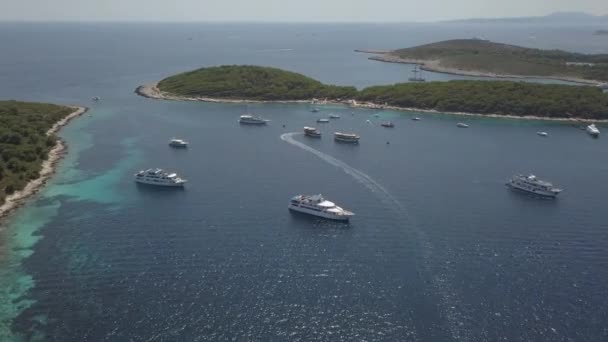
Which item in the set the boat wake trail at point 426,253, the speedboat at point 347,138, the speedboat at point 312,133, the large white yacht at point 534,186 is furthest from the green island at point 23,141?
the large white yacht at point 534,186

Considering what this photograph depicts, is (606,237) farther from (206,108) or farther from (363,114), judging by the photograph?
(206,108)

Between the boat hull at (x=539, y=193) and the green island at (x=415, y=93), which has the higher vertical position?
the green island at (x=415, y=93)

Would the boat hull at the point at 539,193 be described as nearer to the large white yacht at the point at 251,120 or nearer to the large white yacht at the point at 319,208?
the large white yacht at the point at 319,208

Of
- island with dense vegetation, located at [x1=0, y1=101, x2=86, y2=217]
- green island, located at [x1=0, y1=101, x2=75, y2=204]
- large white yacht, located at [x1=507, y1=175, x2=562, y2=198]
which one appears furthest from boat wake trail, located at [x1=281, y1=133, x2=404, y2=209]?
green island, located at [x1=0, y1=101, x2=75, y2=204]

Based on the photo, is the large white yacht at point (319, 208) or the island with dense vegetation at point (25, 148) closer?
the large white yacht at point (319, 208)

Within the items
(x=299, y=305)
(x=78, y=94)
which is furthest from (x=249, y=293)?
(x=78, y=94)

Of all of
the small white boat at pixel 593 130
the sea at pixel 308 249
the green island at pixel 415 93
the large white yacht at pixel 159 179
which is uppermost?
the green island at pixel 415 93

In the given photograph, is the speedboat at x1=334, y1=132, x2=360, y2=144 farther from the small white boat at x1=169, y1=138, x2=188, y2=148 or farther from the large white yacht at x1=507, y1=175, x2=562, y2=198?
the large white yacht at x1=507, y1=175, x2=562, y2=198
